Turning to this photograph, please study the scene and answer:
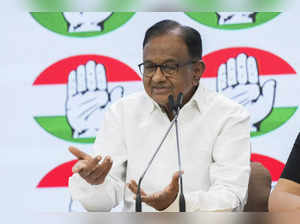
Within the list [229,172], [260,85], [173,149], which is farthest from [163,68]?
[260,85]

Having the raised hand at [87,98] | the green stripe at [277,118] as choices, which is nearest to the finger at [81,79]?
the raised hand at [87,98]

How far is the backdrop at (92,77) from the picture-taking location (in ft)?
7.91

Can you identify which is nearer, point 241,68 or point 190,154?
point 190,154

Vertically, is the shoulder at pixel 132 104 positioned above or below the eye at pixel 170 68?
below

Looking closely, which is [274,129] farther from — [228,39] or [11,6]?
[11,6]

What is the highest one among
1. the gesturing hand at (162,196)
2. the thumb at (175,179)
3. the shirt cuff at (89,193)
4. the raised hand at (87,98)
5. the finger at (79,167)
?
the raised hand at (87,98)

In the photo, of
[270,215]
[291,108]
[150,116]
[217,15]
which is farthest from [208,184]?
[217,15]

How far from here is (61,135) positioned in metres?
2.43

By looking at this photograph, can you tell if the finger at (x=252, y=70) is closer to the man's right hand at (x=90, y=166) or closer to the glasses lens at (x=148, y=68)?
the glasses lens at (x=148, y=68)

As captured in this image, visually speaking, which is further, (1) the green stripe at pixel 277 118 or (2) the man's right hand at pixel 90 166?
(1) the green stripe at pixel 277 118

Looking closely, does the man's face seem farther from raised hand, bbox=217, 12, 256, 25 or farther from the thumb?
raised hand, bbox=217, 12, 256, 25

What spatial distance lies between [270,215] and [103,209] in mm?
828

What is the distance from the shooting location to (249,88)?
2412 millimetres

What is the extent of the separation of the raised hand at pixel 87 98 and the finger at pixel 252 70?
72 cm
